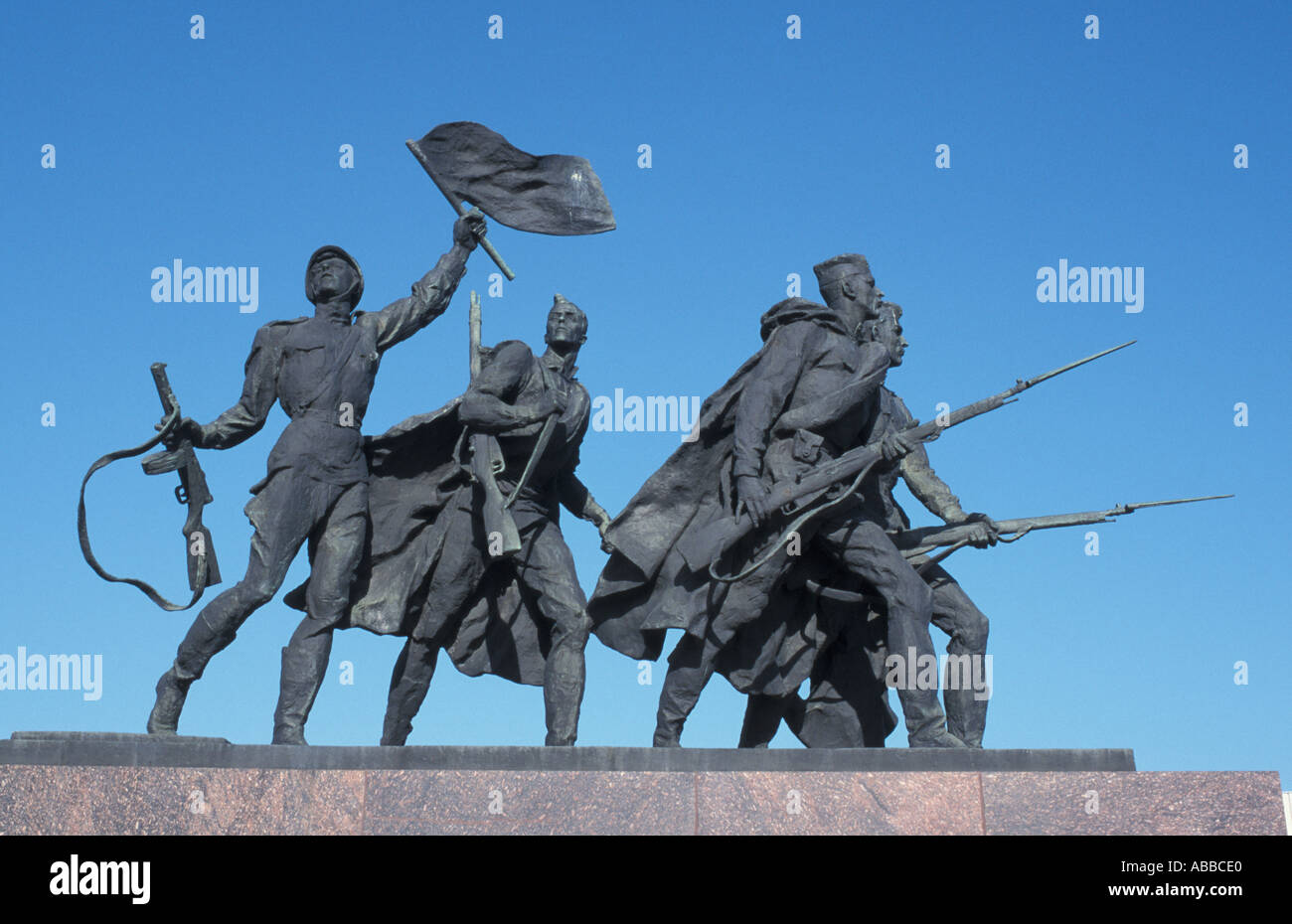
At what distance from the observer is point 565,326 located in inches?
420

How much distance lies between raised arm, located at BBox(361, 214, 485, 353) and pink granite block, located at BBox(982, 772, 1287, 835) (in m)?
4.75

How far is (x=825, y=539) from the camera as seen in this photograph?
994 centimetres

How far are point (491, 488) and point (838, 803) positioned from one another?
2972 millimetres

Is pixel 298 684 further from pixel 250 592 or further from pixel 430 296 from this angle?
pixel 430 296

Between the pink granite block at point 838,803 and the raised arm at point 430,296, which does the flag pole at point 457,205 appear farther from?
the pink granite block at point 838,803

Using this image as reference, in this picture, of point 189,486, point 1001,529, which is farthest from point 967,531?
point 189,486

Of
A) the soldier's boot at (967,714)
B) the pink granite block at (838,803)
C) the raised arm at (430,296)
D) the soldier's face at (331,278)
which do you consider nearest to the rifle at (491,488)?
the raised arm at (430,296)

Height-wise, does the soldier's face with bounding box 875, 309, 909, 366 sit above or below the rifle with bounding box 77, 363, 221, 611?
above

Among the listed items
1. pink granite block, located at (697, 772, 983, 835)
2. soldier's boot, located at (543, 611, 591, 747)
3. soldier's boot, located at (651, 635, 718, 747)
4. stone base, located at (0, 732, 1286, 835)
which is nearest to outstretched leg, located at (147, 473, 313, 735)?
stone base, located at (0, 732, 1286, 835)

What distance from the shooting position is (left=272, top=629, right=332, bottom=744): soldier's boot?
9.73 meters

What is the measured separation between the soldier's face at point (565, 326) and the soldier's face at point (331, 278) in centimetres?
131

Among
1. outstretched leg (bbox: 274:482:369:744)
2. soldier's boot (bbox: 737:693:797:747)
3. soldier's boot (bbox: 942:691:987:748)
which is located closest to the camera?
outstretched leg (bbox: 274:482:369:744)

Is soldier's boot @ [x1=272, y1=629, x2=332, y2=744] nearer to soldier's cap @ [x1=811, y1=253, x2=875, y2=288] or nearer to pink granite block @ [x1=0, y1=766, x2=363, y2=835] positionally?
pink granite block @ [x1=0, y1=766, x2=363, y2=835]
